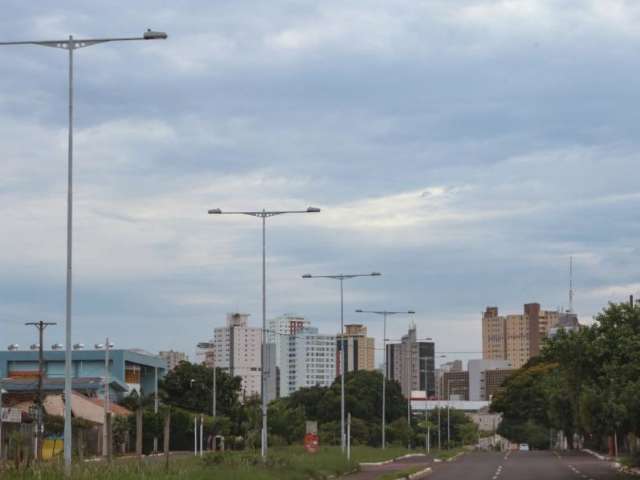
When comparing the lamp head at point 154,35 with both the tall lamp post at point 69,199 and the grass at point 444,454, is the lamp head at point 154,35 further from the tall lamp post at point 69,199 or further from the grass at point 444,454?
the grass at point 444,454

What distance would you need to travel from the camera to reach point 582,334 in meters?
45.5

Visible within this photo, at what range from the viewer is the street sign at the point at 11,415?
69.3 metres

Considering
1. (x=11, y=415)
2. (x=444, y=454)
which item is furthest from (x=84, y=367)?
(x=444, y=454)

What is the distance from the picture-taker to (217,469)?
3684 cm

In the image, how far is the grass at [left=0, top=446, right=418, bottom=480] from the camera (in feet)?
86.1

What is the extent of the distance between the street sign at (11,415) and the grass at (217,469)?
59.3 ft

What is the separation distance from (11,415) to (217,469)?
121 ft

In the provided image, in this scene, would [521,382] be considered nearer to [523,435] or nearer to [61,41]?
[523,435]

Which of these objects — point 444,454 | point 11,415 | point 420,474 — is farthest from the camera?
point 444,454

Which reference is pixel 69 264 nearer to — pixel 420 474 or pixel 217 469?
pixel 217 469

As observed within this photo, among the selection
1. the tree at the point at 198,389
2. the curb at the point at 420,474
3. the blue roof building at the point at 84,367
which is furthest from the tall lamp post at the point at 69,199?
the tree at the point at 198,389

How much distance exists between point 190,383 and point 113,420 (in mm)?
24250

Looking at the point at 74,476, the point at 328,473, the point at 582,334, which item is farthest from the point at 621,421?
the point at 74,476

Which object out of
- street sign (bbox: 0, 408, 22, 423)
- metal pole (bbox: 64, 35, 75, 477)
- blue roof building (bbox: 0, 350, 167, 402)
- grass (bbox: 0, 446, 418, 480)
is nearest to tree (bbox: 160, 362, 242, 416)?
blue roof building (bbox: 0, 350, 167, 402)
